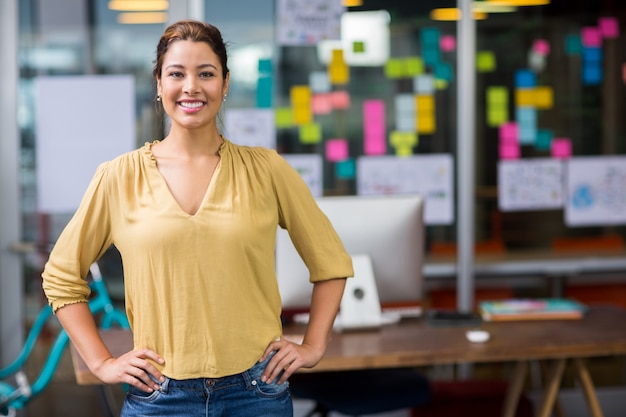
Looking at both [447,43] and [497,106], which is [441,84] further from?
[497,106]

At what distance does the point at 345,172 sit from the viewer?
461cm

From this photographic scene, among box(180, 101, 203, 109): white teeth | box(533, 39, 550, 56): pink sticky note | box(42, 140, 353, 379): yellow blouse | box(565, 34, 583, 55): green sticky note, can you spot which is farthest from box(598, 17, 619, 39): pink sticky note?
box(180, 101, 203, 109): white teeth

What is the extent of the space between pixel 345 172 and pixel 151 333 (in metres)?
2.84

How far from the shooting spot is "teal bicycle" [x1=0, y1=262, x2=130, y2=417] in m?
4.02

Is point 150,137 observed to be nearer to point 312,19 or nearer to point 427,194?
point 312,19

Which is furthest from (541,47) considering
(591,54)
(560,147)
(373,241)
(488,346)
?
(488,346)

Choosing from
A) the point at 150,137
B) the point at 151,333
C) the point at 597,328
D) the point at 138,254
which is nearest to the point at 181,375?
the point at 151,333

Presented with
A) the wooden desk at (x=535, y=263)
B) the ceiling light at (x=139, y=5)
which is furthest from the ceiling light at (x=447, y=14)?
the ceiling light at (x=139, y=5)

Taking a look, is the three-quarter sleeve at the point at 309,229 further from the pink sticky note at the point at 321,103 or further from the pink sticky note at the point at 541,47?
the pink sticky note at the point at 541,47

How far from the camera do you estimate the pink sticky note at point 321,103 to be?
4570mm

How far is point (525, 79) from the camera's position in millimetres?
4691

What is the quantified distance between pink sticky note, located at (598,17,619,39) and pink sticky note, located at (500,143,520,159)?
2.35 feet

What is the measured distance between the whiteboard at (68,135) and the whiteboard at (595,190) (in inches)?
89.2

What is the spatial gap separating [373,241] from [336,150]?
1.36m
